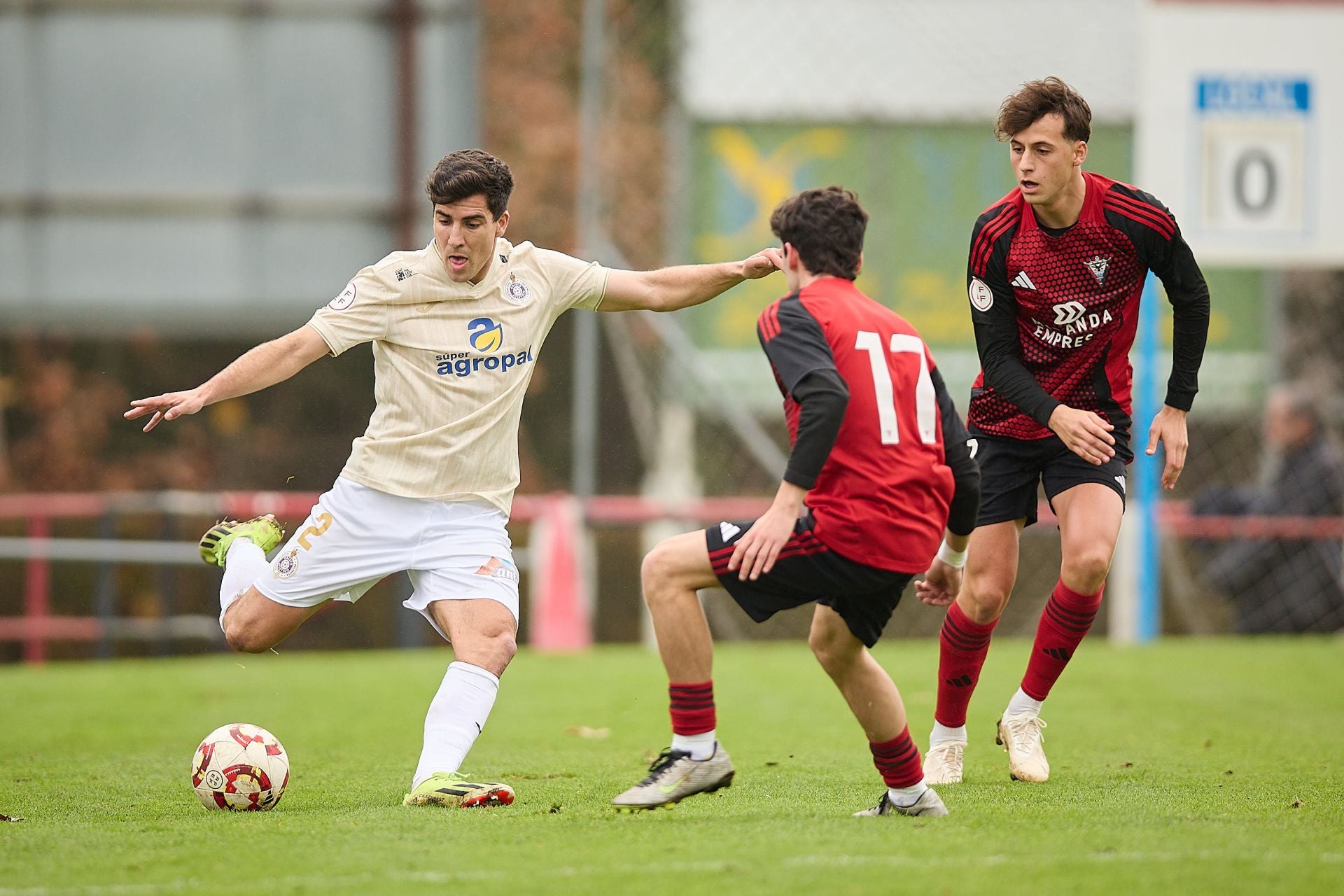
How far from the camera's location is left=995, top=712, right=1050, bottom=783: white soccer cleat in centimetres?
565

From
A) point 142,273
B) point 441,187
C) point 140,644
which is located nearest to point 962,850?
point 441,187

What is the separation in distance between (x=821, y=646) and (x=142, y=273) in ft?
32.6

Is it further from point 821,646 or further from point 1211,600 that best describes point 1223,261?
point 821,646

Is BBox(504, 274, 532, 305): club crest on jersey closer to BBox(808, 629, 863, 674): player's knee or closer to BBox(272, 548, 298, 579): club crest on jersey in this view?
BBox(272, 548, 298, 579): club crest on jersey

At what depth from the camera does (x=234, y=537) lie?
6129 millimetres

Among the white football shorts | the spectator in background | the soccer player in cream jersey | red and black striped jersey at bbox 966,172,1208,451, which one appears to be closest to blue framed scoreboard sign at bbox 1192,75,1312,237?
the spectator in background

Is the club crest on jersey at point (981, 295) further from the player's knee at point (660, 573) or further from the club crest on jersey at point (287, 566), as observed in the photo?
the club crest on jersey at point (287, 566)

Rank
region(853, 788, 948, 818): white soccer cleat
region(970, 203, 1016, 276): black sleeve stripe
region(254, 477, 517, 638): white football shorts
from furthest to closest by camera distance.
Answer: region(970, 203, 1016, 276): black sleeve stripe, region(254, 477, 517, 638): white football shorts, region(853, 788, 948, 818): white soccer cleat

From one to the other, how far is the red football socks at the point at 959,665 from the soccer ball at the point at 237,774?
2.20 metres

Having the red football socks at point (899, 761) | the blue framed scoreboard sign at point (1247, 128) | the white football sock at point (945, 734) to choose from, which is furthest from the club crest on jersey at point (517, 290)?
the blue framed scoreboard sign at point (1247, 128)

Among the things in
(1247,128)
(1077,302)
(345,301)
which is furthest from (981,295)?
(1247,128)

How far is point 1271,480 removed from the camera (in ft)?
41.5

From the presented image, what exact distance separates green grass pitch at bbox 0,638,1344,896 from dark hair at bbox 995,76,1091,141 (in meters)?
2.13

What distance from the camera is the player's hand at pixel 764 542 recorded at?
173 inches
